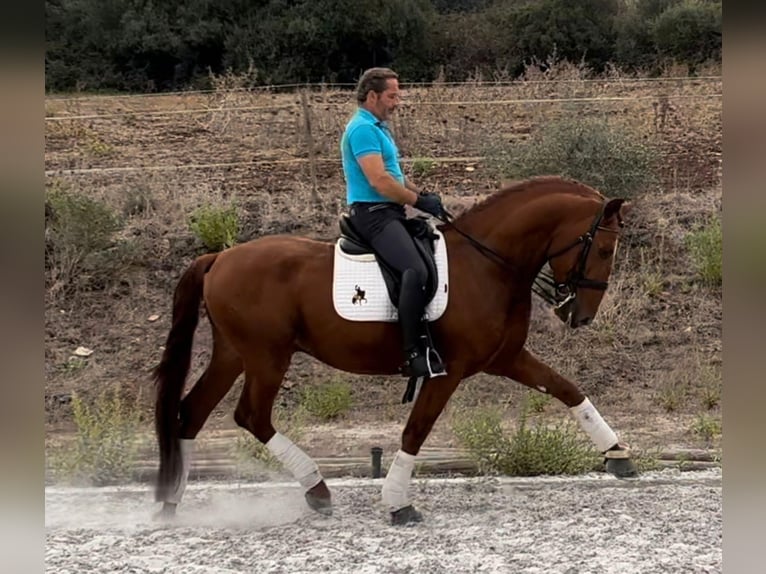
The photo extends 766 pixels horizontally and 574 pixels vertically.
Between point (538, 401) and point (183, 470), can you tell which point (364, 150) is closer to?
point (183, 470)

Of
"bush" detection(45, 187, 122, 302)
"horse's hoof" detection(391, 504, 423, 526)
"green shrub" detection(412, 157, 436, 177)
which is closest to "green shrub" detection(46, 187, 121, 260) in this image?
"bush" detection(45, 187, 122, 302)

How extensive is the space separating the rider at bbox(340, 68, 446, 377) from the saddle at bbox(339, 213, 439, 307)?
0.05 metres

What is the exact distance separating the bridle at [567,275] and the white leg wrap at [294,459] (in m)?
1.55

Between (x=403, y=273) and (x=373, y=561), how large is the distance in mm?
1466

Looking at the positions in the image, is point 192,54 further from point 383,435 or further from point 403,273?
point 403,273

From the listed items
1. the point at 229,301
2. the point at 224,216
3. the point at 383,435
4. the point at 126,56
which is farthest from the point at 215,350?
the point at 126,56

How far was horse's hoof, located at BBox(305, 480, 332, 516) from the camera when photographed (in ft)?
16.6

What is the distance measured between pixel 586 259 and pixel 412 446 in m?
1.41

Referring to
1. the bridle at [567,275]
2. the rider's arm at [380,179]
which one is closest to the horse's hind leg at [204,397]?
the rider's arm at [380,179]

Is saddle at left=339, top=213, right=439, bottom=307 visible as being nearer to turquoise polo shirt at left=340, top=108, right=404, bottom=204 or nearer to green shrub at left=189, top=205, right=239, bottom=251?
turquoise polo shirt at left=340, top=108, right=404, bottom=204

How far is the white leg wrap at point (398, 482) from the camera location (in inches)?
191

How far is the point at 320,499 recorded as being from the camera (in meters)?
5.06

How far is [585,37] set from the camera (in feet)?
51.1

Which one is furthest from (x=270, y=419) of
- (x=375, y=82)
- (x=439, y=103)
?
(x=439, y=103)
